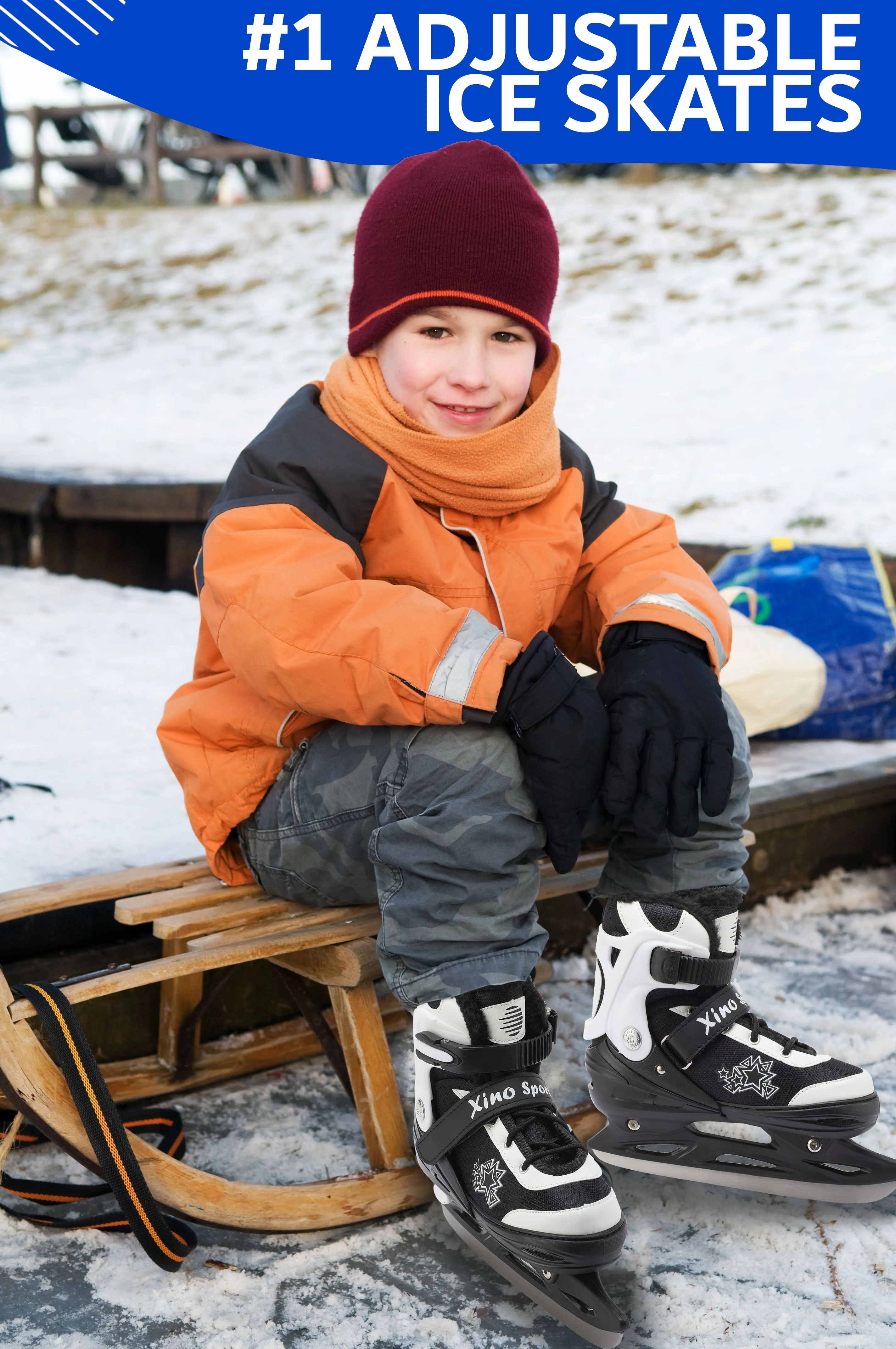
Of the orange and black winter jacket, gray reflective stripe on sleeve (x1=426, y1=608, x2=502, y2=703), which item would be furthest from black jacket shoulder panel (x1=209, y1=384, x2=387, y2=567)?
gray reflective stripe on sleeve (x1=426, y1=608, x2=502, y2=703)

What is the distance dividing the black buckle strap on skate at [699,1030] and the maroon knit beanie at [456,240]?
0.99m

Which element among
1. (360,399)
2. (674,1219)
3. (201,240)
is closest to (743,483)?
(360,399)

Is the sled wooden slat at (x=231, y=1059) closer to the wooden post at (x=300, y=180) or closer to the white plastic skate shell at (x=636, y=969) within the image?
the white plastic skate shell at (x=636, y=969)

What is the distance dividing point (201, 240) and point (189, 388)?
12.2 feet

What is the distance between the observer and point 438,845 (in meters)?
1.52

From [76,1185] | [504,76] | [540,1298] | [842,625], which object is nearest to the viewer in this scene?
[540,1298]

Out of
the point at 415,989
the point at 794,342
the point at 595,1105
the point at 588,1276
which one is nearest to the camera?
the point at 588,1276

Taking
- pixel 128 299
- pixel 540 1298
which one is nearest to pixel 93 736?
pixel 540 1298

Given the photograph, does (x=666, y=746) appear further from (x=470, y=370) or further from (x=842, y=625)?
(x=842, y=625)

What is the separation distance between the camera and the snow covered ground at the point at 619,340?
4.97 metres

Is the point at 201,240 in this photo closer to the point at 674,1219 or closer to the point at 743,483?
the point at 743,483

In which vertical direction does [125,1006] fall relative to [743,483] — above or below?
above

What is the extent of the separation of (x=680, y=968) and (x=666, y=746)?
320 mm

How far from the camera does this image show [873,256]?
23.9ft
